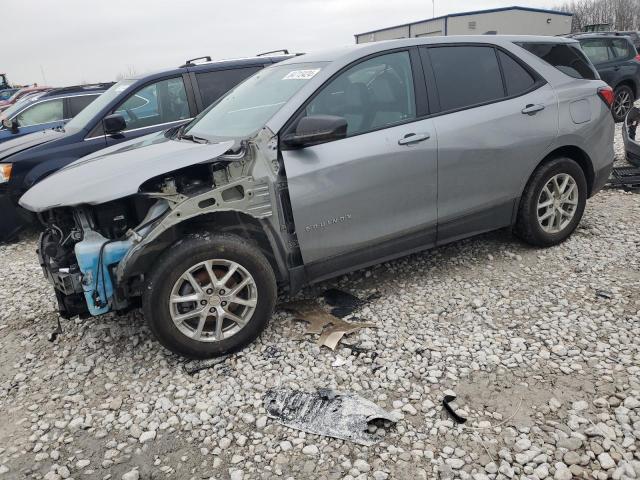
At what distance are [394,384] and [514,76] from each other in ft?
9.02

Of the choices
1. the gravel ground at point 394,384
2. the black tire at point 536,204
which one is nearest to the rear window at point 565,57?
the black tire at point 536,204

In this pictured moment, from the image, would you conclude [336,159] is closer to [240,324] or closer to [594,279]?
[240,324]

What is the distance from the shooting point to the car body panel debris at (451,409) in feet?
8.42

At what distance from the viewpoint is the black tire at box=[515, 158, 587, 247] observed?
4.20 m

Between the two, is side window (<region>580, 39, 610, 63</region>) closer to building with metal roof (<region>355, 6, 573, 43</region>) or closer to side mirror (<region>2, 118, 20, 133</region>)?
side mirror (<region>2, 118, 20, 133</region>)

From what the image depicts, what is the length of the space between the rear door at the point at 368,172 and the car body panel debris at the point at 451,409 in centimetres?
118

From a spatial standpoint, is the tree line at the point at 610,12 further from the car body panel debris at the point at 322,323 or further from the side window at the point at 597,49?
the car body panel debris at the point at 322,323

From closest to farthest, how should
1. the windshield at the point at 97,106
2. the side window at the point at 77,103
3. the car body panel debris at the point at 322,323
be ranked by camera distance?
the car body panel debris at the point at 322,323, the windshield at the point at 97,106, the side window at the point at 77,103

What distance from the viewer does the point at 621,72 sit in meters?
10.9

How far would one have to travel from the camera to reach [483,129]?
3828mm

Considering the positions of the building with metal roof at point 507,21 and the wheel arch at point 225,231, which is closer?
the wheel arch at point 225,231

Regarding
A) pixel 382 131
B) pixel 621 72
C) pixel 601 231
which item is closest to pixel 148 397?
pixel 382 131

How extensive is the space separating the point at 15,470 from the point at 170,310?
1.08 metres

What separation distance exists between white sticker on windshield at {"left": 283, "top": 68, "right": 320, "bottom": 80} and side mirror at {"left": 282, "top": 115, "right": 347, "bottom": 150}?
0.48 m
